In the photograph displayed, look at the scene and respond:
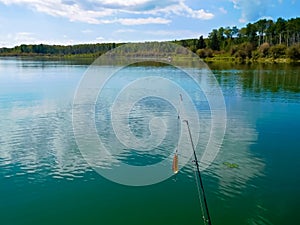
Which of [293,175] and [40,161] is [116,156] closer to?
[40,161]

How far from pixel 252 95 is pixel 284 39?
312 feet

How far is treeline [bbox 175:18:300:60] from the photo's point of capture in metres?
92.6

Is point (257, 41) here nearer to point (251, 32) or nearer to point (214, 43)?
point (251, 32)

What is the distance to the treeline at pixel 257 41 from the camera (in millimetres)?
92562

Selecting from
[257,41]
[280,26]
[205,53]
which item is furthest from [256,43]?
[205,53]

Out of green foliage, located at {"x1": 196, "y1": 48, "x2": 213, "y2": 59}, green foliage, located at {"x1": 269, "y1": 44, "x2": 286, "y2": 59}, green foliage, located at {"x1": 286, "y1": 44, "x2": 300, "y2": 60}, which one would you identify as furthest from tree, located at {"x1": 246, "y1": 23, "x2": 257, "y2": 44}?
green foliage, located at {"x1": 286, "y1": 44, "x2": 300, "y2": 60}

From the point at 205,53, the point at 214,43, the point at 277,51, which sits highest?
the point at 214,43

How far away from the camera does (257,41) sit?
120000 millimetres

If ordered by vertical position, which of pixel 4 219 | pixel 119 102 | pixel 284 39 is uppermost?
pixel 284 39

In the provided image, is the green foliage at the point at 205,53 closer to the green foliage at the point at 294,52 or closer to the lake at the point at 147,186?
the green foliage at the point at 294,52

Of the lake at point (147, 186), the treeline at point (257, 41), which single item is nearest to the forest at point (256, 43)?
the treeline at point (257, 41)

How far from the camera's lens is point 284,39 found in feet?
375

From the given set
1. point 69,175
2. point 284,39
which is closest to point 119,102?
point 69,175

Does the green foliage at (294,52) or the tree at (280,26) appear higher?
the tree at (280,26)
